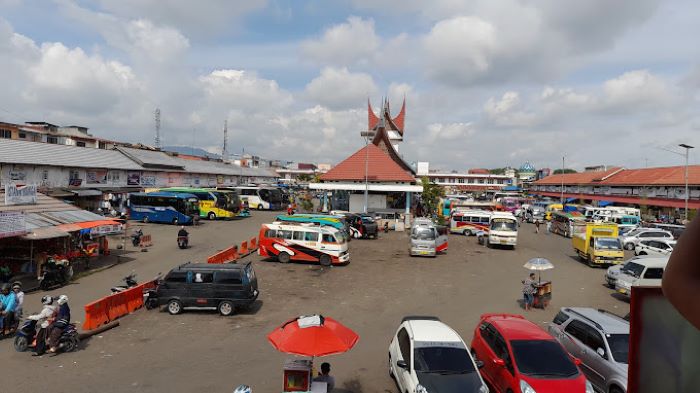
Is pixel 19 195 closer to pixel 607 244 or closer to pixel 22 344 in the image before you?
pixel 22 344

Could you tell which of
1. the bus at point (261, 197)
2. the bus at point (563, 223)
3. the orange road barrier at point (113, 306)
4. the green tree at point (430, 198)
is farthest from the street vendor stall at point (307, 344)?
the green tree at point (430, 198)

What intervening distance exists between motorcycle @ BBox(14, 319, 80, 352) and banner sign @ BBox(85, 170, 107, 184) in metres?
29.4

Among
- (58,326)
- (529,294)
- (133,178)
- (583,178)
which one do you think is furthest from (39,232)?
(583,178)

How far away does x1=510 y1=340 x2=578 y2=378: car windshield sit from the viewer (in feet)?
28.2

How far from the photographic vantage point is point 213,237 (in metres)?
30.9

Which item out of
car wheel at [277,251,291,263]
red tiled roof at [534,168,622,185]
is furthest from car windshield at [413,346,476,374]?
red tiled roof at [534,168,622,185]

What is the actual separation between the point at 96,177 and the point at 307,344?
121 feet

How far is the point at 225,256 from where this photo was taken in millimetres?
22375

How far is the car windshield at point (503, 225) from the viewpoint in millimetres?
30859

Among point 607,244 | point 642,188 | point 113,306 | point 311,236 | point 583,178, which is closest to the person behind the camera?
point 113,306

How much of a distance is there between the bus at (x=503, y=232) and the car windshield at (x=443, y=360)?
908 inches

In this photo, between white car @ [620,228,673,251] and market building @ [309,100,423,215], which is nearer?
white car @ [620,228,673,251]

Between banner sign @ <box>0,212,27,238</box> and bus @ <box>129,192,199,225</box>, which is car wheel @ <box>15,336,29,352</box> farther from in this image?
bus @ <box>129,192,199,225</box>

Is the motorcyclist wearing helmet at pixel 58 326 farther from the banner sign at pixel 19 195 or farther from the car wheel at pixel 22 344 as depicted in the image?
the banner sign at pixel 19 195
